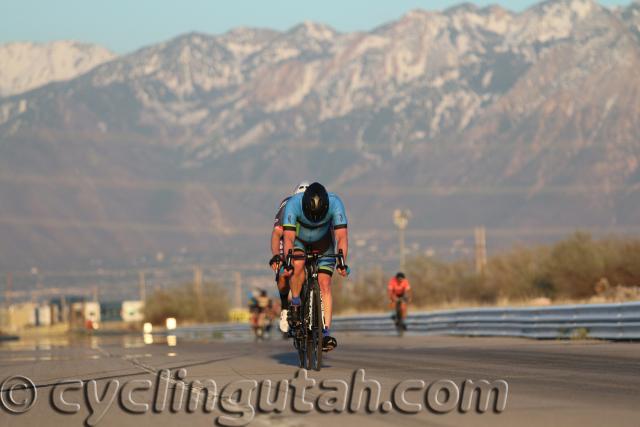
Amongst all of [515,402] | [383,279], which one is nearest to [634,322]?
[515,402]

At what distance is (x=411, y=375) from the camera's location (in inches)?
653

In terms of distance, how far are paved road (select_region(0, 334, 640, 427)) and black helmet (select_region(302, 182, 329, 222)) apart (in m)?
1.85

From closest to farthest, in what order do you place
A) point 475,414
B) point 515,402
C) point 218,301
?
point 475,414 → point 515,402 → point 218,301

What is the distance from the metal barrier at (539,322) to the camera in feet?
80.7

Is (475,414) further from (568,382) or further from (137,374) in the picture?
(137,374)

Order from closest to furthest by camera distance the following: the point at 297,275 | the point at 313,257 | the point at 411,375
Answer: the point at 411,375
the point at 313,257
the point at 297,275

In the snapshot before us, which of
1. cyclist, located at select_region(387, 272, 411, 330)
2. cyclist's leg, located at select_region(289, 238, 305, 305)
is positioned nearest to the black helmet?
cyclist's leg, located at select_region(289, 238, 305, 305)

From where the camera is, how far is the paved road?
40.0 feet

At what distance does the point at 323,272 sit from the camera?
1733 cm

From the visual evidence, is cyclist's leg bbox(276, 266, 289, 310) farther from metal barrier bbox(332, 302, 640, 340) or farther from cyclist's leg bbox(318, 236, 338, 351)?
metal barrier bbox(332, 302, 640, 340)

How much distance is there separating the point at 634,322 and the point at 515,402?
11.4 m

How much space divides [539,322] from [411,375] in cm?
1165

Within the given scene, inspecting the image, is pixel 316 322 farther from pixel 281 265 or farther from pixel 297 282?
pixel 281 265

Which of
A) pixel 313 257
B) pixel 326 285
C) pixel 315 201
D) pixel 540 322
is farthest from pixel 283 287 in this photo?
pixel 540 322
